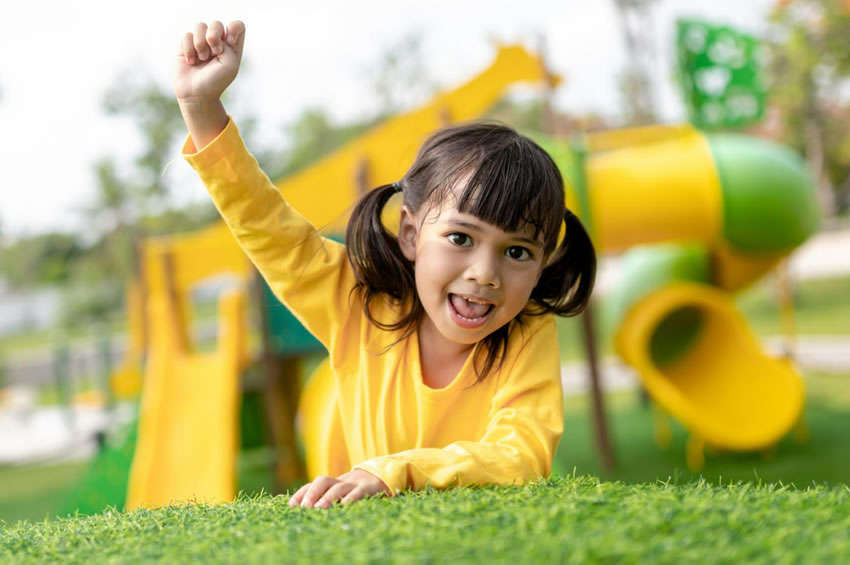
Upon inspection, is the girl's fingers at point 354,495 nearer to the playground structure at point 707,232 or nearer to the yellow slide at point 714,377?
the playground structure at point 707,232

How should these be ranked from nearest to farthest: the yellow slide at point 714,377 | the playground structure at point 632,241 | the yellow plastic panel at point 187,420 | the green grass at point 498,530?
the green grass at point 498,530 < the yellow plastic panel at point 187,420 < the playground structure at point 632,241 < the yellow slide at point 714,377

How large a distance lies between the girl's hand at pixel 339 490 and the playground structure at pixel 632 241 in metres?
4.33

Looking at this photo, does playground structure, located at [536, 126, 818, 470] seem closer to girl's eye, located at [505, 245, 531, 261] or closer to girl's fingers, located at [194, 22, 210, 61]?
girl's eye, located at [505, 245, 531, 261]

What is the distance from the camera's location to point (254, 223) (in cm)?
189

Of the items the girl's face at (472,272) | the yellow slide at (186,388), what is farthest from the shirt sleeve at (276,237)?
the yellow slide at (186,388)

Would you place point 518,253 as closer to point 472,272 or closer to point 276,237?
point 472,272

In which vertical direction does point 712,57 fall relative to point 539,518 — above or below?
above

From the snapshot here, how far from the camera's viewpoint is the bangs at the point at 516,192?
1.78 meters

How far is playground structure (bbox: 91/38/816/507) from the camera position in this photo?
622 cm

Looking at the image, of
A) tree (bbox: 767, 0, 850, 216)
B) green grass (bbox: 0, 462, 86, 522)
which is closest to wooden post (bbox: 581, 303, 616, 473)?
green grass (bbox: 0, 462, 86, 522)

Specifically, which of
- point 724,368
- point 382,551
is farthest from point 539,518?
point 724,368

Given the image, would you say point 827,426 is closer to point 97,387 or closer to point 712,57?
point 712,57

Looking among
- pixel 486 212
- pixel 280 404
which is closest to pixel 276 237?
pixel 486 212

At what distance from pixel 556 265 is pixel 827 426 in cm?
621
